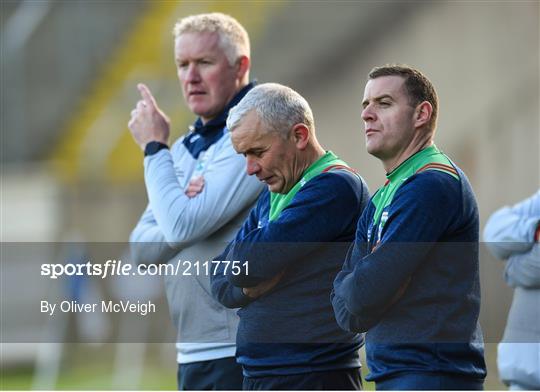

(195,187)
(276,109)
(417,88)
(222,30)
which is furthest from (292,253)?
(222,30)

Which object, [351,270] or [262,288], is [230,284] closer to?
[262,288]

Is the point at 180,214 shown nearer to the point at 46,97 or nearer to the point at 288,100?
the point at 288,100

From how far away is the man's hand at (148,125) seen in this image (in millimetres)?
3371

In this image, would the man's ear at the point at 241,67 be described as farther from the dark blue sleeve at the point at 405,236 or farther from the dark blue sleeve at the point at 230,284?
the dark blue sleeve at the point at 405,236

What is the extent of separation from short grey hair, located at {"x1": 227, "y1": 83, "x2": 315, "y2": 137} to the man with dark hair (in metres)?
0.38

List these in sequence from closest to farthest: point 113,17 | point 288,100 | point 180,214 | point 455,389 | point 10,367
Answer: point 455,389 → point 288,100 → point 180,214 → point 10,367 → point 113,17

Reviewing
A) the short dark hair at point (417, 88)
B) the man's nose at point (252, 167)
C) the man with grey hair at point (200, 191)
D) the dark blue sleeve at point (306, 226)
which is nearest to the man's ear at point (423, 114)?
the short dark hair at point (417, 88)

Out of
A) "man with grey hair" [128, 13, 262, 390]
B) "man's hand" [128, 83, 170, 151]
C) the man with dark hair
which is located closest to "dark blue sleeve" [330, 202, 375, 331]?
the man with dark hair

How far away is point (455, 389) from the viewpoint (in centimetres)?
247

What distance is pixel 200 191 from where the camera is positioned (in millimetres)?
3236

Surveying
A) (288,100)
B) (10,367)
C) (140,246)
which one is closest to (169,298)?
(140,246)

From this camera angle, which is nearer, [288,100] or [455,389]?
[455,389]

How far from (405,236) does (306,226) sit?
1.12 ft

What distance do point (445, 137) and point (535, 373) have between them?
513 centimetres
